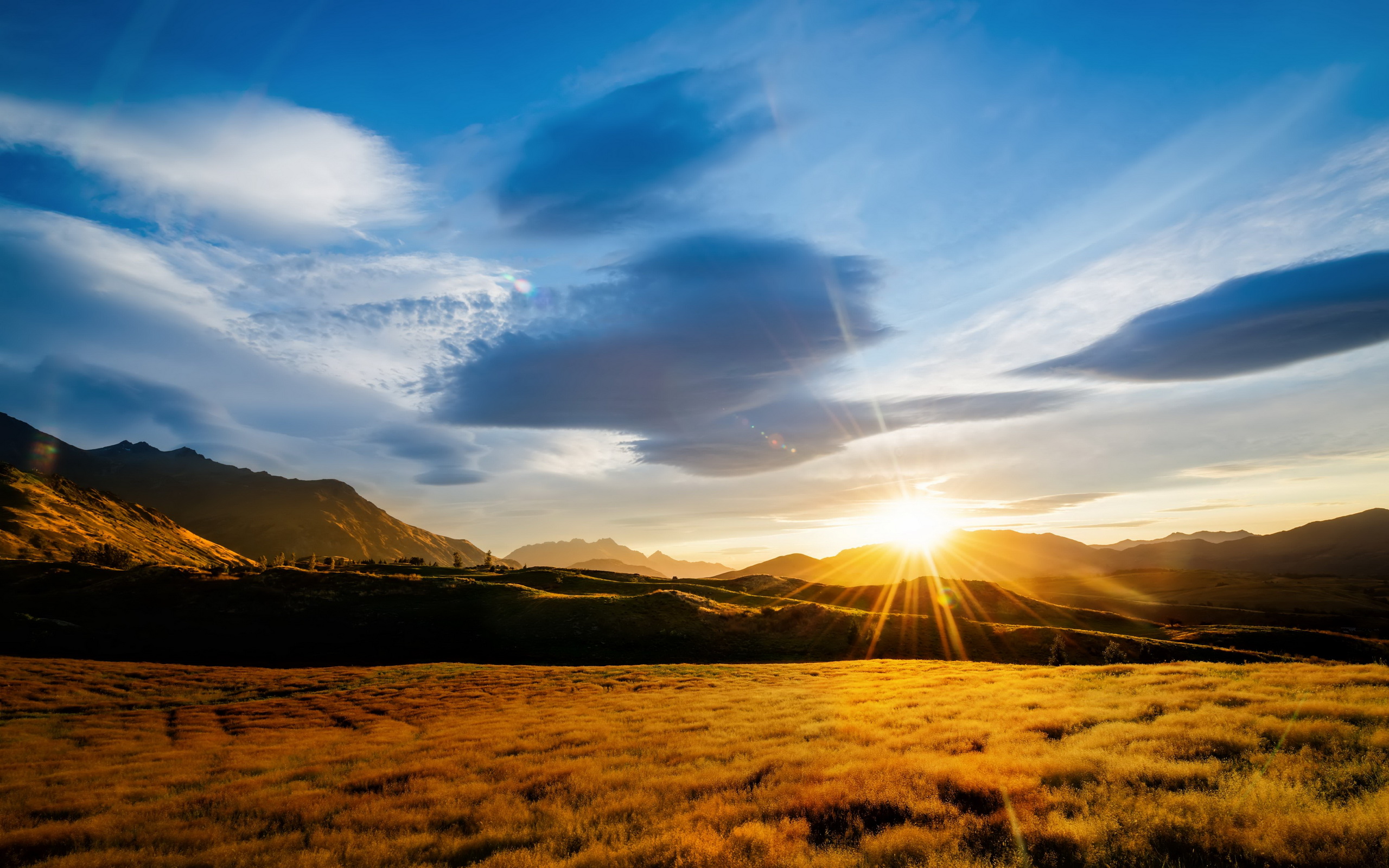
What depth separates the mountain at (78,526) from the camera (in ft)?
368

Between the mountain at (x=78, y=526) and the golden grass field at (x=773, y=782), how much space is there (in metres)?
106

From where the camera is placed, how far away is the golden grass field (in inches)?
293

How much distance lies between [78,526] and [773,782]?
20598cm

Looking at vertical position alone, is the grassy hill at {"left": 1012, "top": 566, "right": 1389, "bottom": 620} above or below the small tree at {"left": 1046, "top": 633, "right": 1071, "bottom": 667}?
below

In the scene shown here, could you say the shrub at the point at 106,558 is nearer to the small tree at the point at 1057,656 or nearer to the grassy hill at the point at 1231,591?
the small tree at the point at 1057,656

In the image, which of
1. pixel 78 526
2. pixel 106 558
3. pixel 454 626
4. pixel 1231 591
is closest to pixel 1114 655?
pixel 454 626

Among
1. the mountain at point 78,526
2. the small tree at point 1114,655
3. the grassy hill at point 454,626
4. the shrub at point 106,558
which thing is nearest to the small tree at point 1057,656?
the grassy hill at point 454,626

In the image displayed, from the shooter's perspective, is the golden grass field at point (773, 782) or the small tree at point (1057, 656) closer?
the golden grass field at point (773, 782)

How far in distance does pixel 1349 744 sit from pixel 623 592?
73.7m

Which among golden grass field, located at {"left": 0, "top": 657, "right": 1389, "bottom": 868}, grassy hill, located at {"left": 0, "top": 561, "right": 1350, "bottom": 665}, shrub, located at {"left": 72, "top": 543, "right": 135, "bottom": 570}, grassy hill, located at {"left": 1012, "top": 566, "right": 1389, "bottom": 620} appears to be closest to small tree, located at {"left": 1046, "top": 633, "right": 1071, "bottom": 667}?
grassy hill, located at {"left": 0, "top": 561, "right": 1350, "bottom": 665}

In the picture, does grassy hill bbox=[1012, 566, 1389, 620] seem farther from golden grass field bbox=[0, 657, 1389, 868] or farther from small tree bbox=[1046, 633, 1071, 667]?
golden grass field bbox=[0, 657, 1389, 868]

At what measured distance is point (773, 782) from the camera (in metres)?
11.1

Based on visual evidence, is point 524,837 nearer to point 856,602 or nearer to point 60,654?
point 60,654

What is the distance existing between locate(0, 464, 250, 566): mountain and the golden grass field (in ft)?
347
